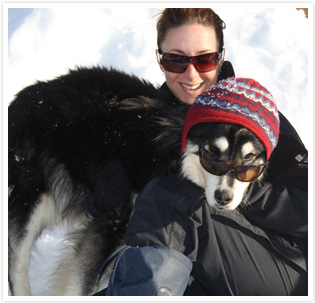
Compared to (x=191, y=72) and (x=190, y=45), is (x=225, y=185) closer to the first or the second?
(x=191, y=72)

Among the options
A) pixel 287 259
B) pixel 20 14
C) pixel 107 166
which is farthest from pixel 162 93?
pixel 20 14

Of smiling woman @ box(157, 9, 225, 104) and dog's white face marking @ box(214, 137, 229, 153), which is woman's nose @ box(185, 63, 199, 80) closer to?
smiling woman @ box(157, 9, 225, 104)

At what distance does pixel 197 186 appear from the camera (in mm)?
2197

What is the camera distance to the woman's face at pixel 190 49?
274 centimetres

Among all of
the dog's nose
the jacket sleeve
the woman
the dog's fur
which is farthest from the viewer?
the dog's fur

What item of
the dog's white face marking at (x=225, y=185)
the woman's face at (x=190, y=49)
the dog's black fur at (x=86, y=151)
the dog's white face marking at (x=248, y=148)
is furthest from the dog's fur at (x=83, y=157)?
the dog's white face marking at (x=248, y=148)

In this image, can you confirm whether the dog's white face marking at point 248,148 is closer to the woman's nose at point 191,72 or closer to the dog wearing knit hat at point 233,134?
the dog wearing knit hat at point 233,134

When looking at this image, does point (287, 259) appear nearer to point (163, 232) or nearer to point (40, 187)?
point (163, 232)

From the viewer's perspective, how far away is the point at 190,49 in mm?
2734

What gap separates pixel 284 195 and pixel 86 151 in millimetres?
1502

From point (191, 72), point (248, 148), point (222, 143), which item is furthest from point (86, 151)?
point (248, 148)

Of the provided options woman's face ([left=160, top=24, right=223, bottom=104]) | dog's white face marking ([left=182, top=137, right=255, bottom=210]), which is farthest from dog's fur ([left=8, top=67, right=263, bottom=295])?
dog's white face marking ([left=182, top=137, right=255, bottom=210])

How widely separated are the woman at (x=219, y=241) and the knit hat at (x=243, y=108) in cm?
35

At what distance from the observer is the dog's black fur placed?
2.71 m
